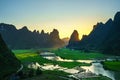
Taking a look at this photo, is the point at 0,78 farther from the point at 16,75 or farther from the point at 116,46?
the point at 116,46

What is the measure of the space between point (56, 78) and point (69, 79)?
11.1ft

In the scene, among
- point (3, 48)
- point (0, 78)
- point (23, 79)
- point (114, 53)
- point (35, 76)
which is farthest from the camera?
point (114, 53)

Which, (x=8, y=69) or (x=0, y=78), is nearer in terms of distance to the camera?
(x=0, y=78)

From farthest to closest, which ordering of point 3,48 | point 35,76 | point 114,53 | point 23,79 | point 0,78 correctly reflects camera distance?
point 114,53, point 3,48, point 35,76, point 23,79, point 0,78

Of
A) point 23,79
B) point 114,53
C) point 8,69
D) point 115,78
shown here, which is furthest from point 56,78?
point 114,53

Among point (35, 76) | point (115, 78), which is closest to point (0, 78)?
point (35, 76)

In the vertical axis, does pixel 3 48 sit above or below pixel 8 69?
above

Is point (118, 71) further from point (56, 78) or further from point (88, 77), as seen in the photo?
point (56, 78)

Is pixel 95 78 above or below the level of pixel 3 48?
below

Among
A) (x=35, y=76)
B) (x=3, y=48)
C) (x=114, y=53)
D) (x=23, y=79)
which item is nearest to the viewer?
(x=23, y=79)

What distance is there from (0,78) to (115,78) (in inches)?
1313

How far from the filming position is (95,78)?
2766 inches

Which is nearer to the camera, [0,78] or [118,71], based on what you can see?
[0,78]

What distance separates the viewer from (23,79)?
63.9m
